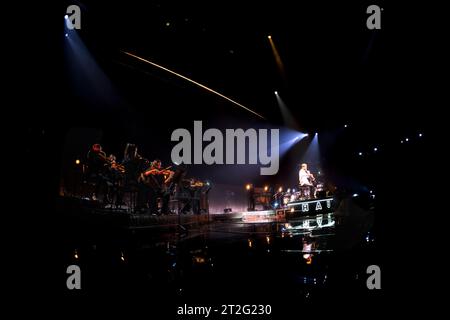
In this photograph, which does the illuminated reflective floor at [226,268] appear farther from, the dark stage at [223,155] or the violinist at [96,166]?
the violinist at [96,166]

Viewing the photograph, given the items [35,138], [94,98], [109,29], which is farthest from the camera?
[94,98]

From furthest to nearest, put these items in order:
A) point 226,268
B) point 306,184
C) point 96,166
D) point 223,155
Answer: point 223,155 → point 306,184 → point 96,166 → point 226,268

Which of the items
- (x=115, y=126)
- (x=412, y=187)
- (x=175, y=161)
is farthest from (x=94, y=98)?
(x=412, y=187)

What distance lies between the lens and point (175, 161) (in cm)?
866

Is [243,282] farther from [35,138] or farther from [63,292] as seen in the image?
[35,138]

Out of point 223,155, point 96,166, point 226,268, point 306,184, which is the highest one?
point 223,155

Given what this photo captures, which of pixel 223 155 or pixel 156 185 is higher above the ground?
pixel 223 155

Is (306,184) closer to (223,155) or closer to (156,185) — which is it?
(223,155)

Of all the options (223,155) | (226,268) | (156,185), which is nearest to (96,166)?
(156,185)

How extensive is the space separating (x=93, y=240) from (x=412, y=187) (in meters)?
9.36

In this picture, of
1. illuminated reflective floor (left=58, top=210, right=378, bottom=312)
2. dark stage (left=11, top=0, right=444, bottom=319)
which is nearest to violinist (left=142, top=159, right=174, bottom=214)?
dark stage (left=11, top=0, right=444, bottom=319)

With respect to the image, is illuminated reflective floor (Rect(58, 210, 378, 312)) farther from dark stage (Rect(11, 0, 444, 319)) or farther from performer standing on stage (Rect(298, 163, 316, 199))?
performer standing on stage (Rect(298, 163, 316, 199))

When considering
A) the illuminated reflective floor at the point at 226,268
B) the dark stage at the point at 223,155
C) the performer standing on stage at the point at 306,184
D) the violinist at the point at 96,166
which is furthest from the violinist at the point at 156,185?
the performer standing on stage at the point at 306,184

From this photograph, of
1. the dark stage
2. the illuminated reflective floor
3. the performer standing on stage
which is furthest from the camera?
the performer standing on stage
